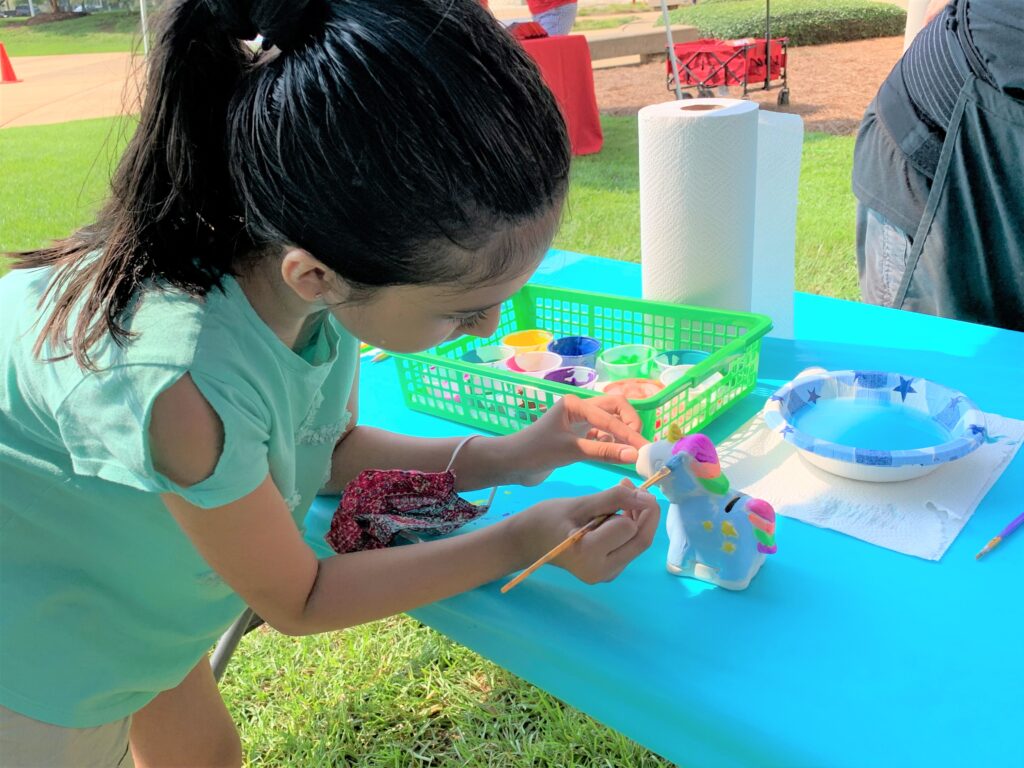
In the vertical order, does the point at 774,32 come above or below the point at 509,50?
below

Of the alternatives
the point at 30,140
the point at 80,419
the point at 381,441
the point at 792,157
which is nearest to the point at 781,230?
the point at 792,157

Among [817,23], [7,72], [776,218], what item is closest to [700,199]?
[776,218]

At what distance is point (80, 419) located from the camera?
703mm

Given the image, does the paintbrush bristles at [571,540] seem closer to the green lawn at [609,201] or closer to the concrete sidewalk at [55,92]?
the green lawn at [609,201]

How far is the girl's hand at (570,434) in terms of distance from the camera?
0.95 meters

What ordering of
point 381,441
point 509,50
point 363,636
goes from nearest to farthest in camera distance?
point 509,50 → point 381,441 → point 363,636

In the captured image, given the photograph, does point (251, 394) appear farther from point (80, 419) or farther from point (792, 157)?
point (792, 157)

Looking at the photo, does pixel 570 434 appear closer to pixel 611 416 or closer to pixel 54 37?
pixel 611 416

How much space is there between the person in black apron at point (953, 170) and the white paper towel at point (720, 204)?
35cm

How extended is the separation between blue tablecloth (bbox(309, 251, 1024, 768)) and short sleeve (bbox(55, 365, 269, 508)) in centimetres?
24

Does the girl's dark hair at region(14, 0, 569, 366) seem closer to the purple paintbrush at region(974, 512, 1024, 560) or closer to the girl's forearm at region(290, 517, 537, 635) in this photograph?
the girl's forearm at region(290, 517, 537, 635)

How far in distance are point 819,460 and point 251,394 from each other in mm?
576

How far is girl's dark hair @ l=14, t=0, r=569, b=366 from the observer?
62 centimetres

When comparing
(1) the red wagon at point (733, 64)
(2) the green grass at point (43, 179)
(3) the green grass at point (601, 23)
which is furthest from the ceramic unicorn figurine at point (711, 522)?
(3) the green grass at point (601, 23)
